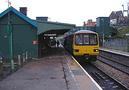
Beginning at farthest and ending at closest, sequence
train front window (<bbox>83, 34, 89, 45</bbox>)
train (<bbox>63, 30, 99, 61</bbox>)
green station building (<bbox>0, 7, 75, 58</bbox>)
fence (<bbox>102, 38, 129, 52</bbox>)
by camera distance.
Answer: fence (<bbox>102, 38, 129, 52</bbox>), green station building (<bbox>0, 7, 75, 58</bbox>), train front window (<bbox>83, 34, 89, 45</bbox>), train (<bbox>63, 30, 99, 61</bbox>)

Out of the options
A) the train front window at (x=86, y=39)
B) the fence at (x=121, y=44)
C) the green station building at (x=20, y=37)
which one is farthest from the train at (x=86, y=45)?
the fence at (x=121, y=44)

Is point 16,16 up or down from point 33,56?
up

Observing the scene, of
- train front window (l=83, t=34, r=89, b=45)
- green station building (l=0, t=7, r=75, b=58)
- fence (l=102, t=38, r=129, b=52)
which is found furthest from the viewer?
fence (l=102, t=38, r=129, b=52)

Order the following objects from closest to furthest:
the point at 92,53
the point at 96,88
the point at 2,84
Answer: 1. the point at 96,88
2. the point at 2,84
3. the point at 92,53

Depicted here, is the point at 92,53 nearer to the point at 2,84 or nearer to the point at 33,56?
the point at 33,56

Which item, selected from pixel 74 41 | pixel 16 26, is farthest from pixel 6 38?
pixel 74 41

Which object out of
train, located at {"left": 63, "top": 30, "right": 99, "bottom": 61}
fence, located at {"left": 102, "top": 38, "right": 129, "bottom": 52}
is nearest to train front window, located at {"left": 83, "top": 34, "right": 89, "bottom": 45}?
train, located at {"left": 63, "top": 30, "right": 99, "bottom": 61}

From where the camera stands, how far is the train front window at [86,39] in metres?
33.0

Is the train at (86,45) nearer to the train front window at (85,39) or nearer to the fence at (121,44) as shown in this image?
the train front window at (85,39)

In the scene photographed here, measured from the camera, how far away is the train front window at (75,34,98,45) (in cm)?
3300

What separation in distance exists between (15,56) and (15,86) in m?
21.9

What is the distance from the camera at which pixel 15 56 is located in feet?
121

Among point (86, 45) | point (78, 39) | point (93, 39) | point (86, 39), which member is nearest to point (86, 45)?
point (86, 45)

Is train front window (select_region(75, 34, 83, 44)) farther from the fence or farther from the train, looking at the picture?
the fence
